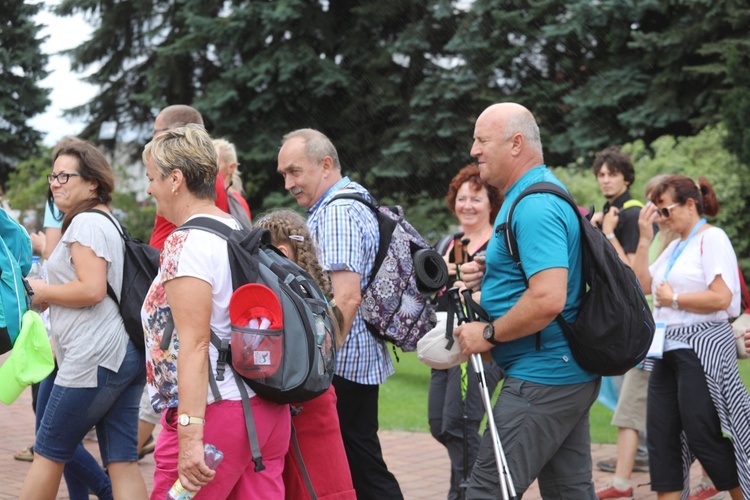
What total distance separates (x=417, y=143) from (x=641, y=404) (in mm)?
14388

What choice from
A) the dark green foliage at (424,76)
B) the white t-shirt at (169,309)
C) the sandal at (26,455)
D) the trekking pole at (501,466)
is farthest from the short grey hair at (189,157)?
the dark green foliage at (424,76)

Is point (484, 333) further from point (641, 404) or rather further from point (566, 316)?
point (641, 404)

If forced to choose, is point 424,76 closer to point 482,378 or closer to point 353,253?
point 353,253

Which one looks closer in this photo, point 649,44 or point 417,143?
point 649,44

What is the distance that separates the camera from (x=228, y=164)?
6695 mm

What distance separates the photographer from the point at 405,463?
7.43 meters

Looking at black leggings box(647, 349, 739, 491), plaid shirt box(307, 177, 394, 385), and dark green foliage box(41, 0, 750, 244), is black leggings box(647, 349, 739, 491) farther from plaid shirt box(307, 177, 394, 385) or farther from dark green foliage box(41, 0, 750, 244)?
dark green foliage box(41, 0, 750, 244)

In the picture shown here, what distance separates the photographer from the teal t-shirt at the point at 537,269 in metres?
3.68

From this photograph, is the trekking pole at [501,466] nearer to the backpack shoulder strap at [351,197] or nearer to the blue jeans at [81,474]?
the backpack shoulder strap at [351,197]

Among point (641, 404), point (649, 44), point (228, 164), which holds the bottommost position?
point (641, 404)

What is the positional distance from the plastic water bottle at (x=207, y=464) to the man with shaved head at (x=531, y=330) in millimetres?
1174

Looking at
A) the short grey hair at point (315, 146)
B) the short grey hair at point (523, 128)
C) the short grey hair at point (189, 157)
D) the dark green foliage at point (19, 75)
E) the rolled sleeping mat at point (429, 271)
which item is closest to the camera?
the short grey hair at point (189, 157)

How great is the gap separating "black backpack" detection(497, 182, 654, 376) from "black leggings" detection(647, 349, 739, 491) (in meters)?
1.82

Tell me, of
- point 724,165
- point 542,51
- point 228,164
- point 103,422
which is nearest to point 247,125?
point 542,51
